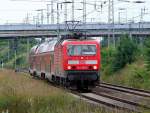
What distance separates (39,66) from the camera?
44.0 meters

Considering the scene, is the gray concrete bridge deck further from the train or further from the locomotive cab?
the locomotive cab

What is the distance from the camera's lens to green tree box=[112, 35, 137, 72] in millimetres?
41719

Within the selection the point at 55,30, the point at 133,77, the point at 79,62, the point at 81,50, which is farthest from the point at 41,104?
the point at 55,30

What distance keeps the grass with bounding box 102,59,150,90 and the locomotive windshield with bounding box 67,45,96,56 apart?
5.17 m

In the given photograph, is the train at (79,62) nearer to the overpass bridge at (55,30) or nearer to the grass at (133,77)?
the grass at (133,77)

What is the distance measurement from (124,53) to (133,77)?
4.97 metres

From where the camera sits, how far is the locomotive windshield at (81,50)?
3005 centimetres

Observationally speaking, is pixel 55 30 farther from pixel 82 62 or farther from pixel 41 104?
pixel 41 104

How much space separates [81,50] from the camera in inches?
1185

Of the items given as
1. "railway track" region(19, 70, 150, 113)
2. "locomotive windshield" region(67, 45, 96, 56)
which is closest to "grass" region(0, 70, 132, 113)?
"railway track" region(19, 70, 150, 113)

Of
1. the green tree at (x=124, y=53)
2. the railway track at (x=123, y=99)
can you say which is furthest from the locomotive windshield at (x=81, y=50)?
the green tree at (x=124, y=53)

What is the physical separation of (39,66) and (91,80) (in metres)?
15.1

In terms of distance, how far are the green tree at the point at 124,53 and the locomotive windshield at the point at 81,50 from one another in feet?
38.3

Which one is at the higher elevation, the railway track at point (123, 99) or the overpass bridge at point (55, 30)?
the overpass bridge at point (55, 30)
